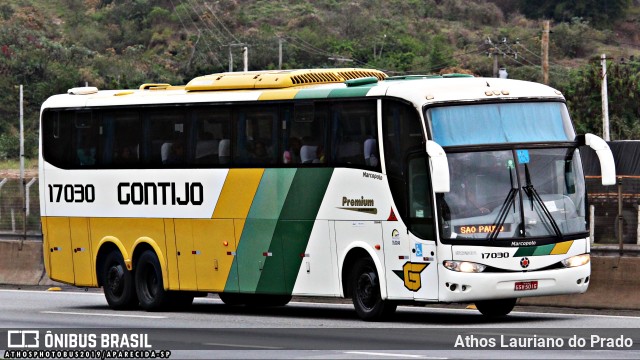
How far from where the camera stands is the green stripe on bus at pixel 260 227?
72.6 ft

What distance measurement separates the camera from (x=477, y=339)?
667 inches

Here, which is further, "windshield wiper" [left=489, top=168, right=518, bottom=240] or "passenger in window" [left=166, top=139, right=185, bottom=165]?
"passenger in window" [left=166, top=139, right=185, bottom=165]

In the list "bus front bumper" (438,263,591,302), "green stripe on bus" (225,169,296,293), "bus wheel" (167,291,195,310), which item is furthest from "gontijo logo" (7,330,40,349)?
"bus front bumper" (438,263,591,302)

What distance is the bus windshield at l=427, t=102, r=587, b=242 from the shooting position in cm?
1938

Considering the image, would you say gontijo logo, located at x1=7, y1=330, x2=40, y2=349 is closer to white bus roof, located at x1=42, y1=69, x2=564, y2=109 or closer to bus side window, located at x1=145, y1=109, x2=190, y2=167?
bus side window, located at x1=145, y1=109, x2=190, y2=167

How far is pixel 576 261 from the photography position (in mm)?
19922

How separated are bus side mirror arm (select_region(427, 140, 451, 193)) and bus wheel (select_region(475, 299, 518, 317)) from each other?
2762mm

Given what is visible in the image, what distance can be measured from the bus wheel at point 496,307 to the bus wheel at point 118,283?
6.60 meters

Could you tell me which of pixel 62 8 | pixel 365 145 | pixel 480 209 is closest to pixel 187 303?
pixel 365 145

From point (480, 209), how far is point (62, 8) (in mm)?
106702

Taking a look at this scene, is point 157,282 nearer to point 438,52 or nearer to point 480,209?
point 480,209

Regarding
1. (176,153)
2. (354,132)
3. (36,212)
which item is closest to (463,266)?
(354,132)

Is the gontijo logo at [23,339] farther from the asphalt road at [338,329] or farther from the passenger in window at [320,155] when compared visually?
the passenger in window at [320,155]

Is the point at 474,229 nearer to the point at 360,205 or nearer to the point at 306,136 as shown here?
the point at 360,205
